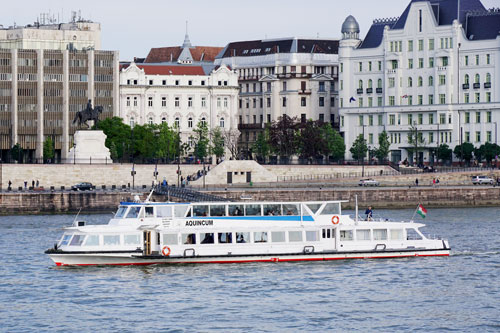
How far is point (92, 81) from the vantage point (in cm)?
18562

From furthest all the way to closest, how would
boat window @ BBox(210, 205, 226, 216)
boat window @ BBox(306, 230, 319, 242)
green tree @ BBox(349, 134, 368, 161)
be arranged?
green tree @ BBox(349, 134, 368, 161)
boat window @ BBox(210, 205, 226, 216)
boat window @ BBox(306, 230, 319, 242)

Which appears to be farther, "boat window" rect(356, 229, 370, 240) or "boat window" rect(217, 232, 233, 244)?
"boat window" rect(356, 229, 370, 240)

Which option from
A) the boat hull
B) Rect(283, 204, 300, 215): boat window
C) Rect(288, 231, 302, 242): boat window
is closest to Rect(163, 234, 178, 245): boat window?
the boat hull

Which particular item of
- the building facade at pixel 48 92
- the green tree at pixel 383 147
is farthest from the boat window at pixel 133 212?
the building facade at pixel 48 92

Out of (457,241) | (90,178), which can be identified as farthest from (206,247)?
(90,178)

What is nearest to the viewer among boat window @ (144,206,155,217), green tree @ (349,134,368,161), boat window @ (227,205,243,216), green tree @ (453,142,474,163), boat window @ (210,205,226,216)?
boat window @ (144,206,155,217)

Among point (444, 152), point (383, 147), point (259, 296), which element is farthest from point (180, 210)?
point (383, 147)

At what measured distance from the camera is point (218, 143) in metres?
187

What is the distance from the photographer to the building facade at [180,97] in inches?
7584

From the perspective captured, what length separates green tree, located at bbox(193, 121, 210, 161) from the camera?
598 ft

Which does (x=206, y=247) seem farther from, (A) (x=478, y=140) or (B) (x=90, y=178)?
(A) (x=478, y=140)

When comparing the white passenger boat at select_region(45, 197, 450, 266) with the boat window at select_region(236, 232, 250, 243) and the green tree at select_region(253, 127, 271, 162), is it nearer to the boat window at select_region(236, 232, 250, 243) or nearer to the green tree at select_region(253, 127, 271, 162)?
the boat window at select_region(236, 232, 250, 243)

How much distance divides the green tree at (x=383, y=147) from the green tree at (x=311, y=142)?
7649 mm

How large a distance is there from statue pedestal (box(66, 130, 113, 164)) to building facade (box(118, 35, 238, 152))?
51.2 metres
